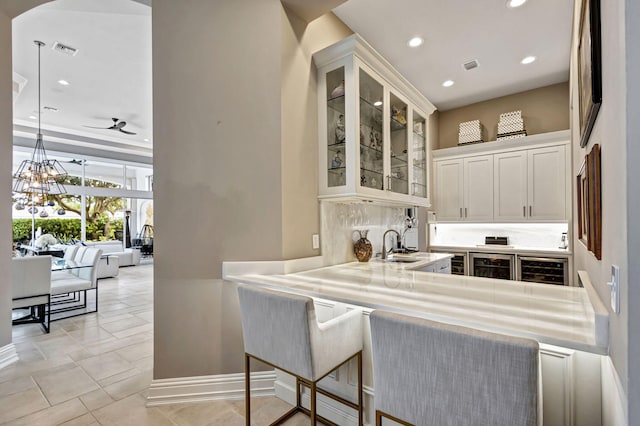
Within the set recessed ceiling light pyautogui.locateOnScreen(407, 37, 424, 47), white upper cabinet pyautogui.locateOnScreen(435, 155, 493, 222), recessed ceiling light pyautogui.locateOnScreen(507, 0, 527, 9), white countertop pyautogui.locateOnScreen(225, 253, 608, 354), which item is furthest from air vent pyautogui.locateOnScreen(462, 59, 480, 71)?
white countertop pyautogui.locateOnScreen(225, 253, 608, 354)

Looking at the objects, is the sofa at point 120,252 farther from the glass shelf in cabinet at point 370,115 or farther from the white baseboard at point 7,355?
the glass shelf in cabinet at point 370,115

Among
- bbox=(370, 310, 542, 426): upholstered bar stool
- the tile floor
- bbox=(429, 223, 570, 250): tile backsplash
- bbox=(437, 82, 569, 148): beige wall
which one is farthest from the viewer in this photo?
bbox=(429, 223, 570, 250): tile backsplash

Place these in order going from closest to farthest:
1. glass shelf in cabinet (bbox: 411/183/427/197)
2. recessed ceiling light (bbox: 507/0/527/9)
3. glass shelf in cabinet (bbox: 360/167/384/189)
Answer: glass shelf in cabinet (bbox: 360/167/384/189)
recessed ceiling light (bbox: 507/0/527/9)
glass shelf in cabinet (bbox: 411/183/427/197)

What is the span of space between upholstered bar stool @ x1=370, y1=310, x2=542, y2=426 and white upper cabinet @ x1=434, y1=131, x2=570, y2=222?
13.3ft

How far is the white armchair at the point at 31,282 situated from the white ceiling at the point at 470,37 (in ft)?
13.8

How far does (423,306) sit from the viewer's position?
1351 mm

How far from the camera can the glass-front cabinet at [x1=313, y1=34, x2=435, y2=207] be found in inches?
95.5

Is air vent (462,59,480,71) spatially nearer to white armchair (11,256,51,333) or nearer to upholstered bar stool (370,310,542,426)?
upholstered bar stool (370,310,542,426)

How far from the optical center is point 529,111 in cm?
446

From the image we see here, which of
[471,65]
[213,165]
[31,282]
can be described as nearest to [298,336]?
[213,165]

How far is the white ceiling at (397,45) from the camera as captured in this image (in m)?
2.84

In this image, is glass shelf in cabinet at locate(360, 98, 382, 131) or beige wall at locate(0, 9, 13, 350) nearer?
glass shelf in cabinet at locate(360, 98, 382, 131)

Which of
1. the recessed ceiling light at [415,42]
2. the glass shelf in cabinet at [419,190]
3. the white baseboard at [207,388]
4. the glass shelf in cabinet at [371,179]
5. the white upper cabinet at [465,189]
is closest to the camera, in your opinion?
the white baseboard at [207,388]

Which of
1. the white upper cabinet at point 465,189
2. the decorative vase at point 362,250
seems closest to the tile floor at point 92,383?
the decorative vase at point 362,250
